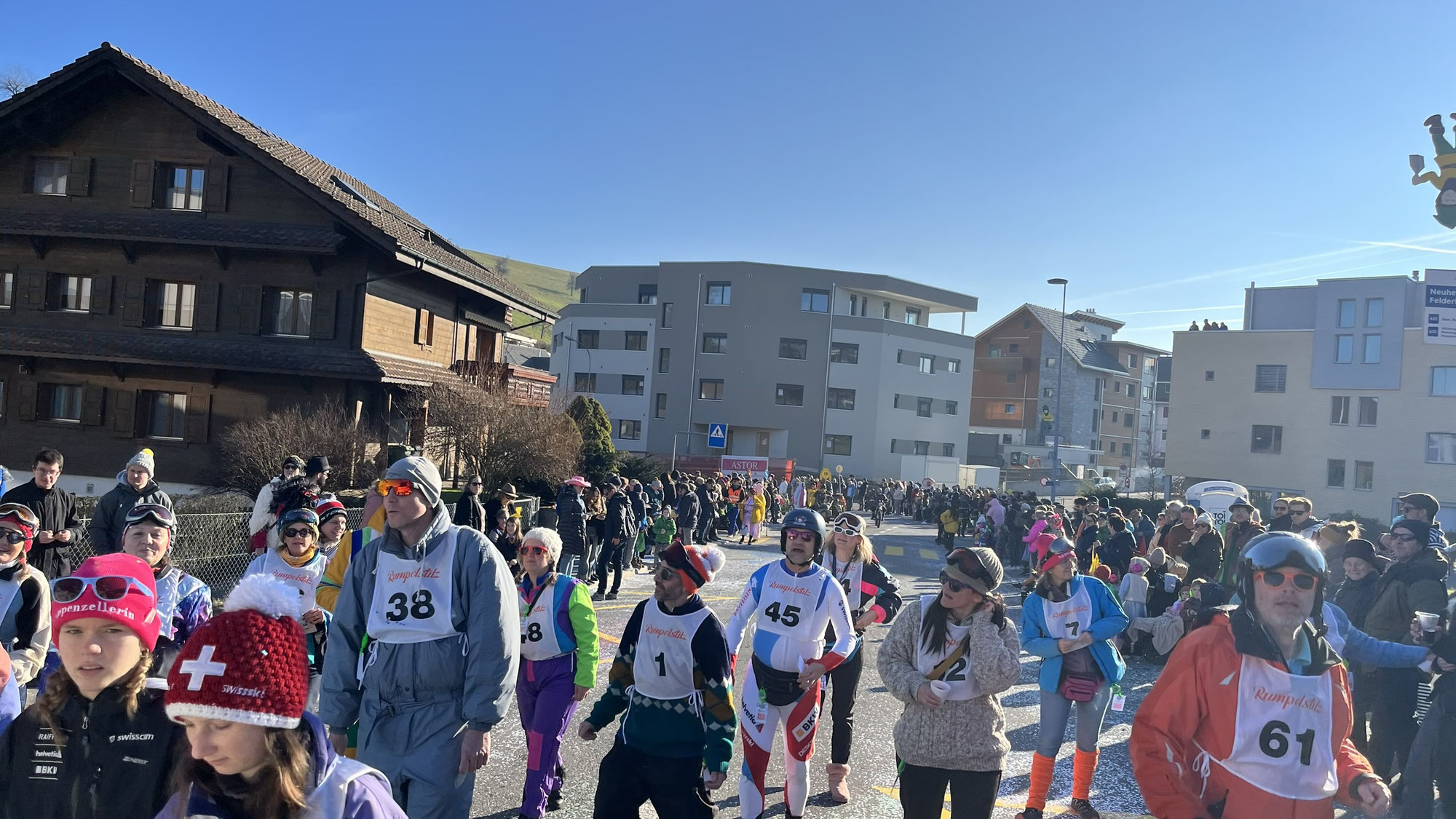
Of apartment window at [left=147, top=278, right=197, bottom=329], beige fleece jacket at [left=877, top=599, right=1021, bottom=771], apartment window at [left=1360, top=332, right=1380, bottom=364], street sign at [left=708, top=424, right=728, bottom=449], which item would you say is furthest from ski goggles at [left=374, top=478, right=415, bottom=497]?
apartment window at [left=1360, top=332, right=1380, bottom=364]

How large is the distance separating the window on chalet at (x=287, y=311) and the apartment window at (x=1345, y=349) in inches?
1930

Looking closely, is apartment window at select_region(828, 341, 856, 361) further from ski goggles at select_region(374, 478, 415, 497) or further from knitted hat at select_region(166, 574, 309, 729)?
knitted hat at select_region(166, 574, 309, 729)

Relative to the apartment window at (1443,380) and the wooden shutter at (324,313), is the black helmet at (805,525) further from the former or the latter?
the apartment window at (1443,380)

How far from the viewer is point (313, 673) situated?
15.1 feet

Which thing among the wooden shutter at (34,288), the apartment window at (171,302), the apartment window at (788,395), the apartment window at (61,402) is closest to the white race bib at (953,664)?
the apartment window at (171,302)

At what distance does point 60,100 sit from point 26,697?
23439 mm

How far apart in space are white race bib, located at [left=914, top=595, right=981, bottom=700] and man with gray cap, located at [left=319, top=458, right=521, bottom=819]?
2.04 m

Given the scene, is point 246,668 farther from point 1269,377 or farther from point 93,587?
point 1269,377

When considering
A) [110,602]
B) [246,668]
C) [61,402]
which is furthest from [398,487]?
[61,402]

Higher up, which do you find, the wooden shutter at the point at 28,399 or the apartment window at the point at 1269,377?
the apartment window at the point at 1269,377

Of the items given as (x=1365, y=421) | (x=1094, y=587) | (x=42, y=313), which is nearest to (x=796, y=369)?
(x=1365, y=421)

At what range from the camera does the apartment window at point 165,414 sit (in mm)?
23312

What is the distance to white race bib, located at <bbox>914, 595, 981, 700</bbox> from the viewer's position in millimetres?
4430

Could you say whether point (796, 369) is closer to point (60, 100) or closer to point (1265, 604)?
point (60, 100)
